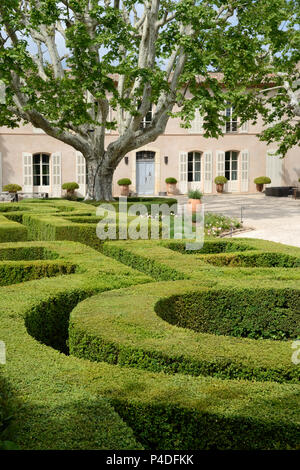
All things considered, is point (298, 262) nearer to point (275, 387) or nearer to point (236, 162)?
point (275, 387)

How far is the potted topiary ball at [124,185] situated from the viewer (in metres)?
25.4

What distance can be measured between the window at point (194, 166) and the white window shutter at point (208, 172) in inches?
14.5

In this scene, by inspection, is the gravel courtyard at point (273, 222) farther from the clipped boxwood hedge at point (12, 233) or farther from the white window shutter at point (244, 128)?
the white window shutter at point (244, 128)

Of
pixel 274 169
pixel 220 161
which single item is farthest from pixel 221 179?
pixel 274 169

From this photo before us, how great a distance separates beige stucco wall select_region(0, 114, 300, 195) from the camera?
974 inches

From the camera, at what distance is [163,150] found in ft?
87.2

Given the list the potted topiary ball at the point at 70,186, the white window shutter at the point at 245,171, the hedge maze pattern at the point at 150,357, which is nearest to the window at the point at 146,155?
the potted topiary ball at the point at 70,186

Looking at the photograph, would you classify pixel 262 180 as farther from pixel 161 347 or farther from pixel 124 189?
pixel 161 347

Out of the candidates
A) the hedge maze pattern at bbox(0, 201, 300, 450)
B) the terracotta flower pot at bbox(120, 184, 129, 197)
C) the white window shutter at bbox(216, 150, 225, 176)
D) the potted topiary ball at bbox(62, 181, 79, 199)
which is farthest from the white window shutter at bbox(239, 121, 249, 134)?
the hedge maze pattern at bbox(0, 201, 300, 450)

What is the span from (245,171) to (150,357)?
25744mm

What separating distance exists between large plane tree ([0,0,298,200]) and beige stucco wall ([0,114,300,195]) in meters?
9.37

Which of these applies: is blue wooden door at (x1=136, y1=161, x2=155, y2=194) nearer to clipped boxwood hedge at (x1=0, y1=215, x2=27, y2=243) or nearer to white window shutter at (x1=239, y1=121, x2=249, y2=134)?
white window shutter at (x1=239, y1=121, x2=249, y2=134)

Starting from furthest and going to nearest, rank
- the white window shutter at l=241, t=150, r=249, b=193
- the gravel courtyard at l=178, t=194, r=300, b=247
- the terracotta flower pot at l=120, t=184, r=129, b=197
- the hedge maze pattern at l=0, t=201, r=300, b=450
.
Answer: the white window shutter at l=241, t=150, r=249, b=193 < the terracotta flower pot at l=120, t=184, r=129, b=197 < the gravel courtyard at l=178, t=194, r=300, b=247 < the hedge maze pattern at l=0, t=201, r=300, b=450

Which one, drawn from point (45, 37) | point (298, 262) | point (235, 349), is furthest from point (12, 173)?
point (235, 349)
